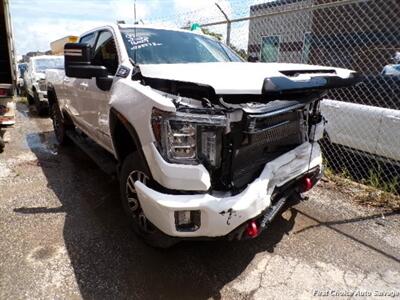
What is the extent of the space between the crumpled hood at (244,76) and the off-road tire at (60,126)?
12.6ft

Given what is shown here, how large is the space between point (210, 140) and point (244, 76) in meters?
0.52

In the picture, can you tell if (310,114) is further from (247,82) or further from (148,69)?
(148,69)

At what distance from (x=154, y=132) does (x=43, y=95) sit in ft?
27.0

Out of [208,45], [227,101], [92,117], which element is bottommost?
[92,117]

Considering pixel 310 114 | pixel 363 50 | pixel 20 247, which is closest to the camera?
pixel 20 247

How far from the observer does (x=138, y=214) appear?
315 centimetres

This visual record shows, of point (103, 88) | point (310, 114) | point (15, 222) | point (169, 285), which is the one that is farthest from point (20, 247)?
point (310, 114)

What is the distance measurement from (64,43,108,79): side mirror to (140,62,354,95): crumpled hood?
0.55 metres

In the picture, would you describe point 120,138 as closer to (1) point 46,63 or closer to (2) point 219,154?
(2) point 219,154

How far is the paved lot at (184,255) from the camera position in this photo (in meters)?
2.74

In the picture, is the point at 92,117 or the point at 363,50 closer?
the point at 92,117

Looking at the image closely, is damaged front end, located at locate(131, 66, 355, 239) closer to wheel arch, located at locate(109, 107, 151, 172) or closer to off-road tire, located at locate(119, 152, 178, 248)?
off-road tire, located at locate(119, 152, 178, 248)

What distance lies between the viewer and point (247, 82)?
2.47 metres

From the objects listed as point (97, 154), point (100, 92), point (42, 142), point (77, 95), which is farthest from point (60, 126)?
point (100, 92)
